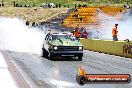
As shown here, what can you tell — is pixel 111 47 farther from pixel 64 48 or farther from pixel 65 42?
pixel 64 48

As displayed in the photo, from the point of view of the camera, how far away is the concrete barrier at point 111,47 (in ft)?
81.3

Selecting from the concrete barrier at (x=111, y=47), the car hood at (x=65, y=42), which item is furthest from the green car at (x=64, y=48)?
the concrete barrier at (x=111, y=47)

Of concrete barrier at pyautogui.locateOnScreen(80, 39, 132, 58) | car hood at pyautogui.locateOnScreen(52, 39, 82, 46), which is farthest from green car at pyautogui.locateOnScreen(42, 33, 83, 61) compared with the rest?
concrete barrier at pyautogui.locateOnScreen(80, 39, 132, 58)

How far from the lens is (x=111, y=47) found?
2819 centimetres

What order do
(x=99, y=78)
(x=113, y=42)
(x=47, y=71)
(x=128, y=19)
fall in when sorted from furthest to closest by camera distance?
(x=128, y=19) → (x=113, y=42) → (x=47, y=71) → (x=99, y=78)

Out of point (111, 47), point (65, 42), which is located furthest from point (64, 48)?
point (111, 47)

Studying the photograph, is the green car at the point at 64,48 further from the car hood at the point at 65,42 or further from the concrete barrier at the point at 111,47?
the concrete barrier at the point at 111,47

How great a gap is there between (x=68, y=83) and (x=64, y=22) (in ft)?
205

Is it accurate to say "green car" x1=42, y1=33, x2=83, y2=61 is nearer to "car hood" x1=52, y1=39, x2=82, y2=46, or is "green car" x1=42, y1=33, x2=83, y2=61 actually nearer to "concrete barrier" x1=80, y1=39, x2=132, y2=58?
"car hood" x1=52, y1=39, x2=82, y2=46

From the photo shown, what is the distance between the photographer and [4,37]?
4528 centimetres

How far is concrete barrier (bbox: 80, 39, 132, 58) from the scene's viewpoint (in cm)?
2478

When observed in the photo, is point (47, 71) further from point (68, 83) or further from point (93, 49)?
point (93, 49)

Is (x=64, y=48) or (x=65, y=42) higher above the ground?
(x=65, y=42)

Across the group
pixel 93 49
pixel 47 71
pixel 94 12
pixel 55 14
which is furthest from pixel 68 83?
pixel 55 14
